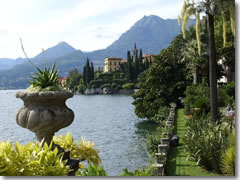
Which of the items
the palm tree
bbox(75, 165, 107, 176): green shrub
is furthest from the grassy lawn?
bbox(75, 165, 107, 176): green shrub

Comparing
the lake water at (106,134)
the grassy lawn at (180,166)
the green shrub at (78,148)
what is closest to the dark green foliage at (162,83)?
the lake water at (106,134)

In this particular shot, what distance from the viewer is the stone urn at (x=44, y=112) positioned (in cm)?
435

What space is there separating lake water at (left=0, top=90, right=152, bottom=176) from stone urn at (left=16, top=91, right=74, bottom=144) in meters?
0.45

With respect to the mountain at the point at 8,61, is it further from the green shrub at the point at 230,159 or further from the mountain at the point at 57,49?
the green shrub at the point at 230,159

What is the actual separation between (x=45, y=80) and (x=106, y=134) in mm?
12831

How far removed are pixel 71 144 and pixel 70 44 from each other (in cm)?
190

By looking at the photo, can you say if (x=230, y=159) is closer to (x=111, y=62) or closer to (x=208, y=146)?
(x=208, y=146)

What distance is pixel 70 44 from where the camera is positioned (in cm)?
608

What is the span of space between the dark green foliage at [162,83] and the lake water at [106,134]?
161 cm

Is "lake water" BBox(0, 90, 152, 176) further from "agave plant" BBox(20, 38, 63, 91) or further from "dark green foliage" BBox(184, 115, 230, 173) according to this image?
"dark green foliage" BBox(184, 115, 230, 173)

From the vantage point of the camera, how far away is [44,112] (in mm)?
4355

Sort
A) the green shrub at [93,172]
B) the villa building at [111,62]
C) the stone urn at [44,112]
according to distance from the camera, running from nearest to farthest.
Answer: the stone urn at [44,112], the green shrub at [93,172], the villa building at [111,62]

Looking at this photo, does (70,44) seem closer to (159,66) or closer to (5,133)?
(5,133)

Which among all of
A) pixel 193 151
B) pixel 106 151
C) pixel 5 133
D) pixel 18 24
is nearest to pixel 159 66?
pixel 106 151
